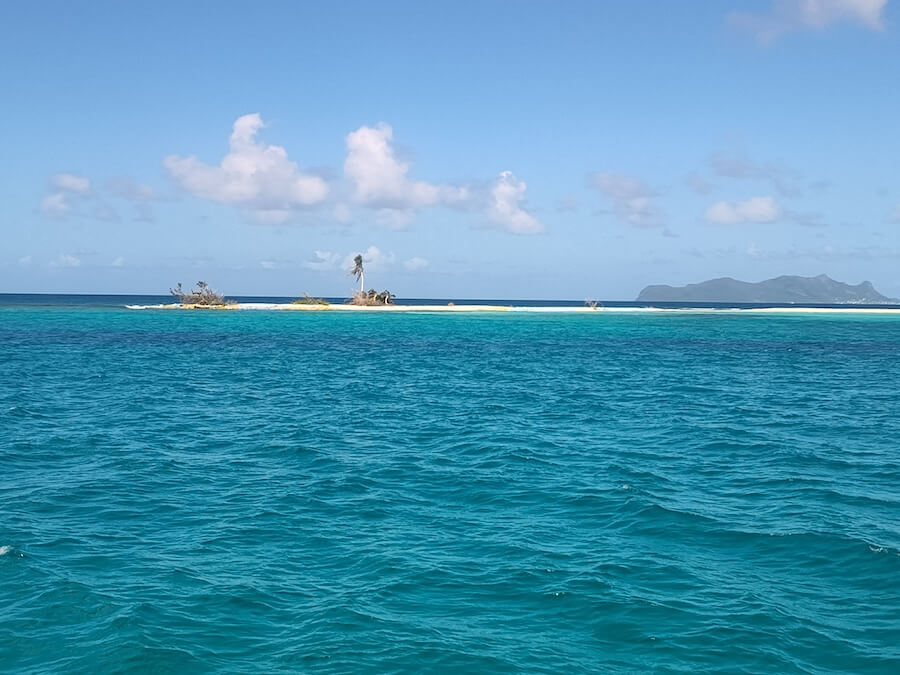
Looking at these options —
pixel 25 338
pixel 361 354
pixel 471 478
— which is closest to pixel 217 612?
pixel 471 478

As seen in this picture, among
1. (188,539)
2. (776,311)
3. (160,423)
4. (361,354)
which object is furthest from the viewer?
(776,311)

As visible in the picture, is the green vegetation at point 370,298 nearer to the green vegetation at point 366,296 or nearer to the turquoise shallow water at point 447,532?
the green vegetation at point 366,296

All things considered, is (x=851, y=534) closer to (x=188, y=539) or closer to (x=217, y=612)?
(x=217, y=612)

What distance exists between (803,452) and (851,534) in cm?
922

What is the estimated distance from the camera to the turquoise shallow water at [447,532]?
11258 millimetres

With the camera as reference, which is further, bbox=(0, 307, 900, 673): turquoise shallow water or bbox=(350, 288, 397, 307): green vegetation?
bbox=(350, 288, 397, 307): green vegetation

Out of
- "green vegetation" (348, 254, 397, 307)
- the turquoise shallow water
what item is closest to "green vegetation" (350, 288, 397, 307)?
"green vegetation" (348, 254, 397, 307)

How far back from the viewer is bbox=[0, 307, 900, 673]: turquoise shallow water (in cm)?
1126

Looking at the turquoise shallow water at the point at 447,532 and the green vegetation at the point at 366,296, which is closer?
the turquoise shallow water at the point at 447,532

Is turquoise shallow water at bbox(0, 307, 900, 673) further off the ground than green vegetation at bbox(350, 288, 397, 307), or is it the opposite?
green vegetation at bbox(350, 288, 397, 307)

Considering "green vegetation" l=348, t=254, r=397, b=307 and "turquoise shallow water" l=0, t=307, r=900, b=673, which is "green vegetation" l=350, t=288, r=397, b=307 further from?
"turquoise shallow water" l=0, t=307, r=900, b=673

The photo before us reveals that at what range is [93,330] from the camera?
8894cm

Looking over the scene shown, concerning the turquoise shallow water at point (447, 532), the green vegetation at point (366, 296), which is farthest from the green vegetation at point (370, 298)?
the turquoise shallow water at point (447, 532)

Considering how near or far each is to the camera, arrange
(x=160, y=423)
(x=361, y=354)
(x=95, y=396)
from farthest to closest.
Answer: (x=361, y=354)
(x=95, y=396)
(x=160, y=423)
